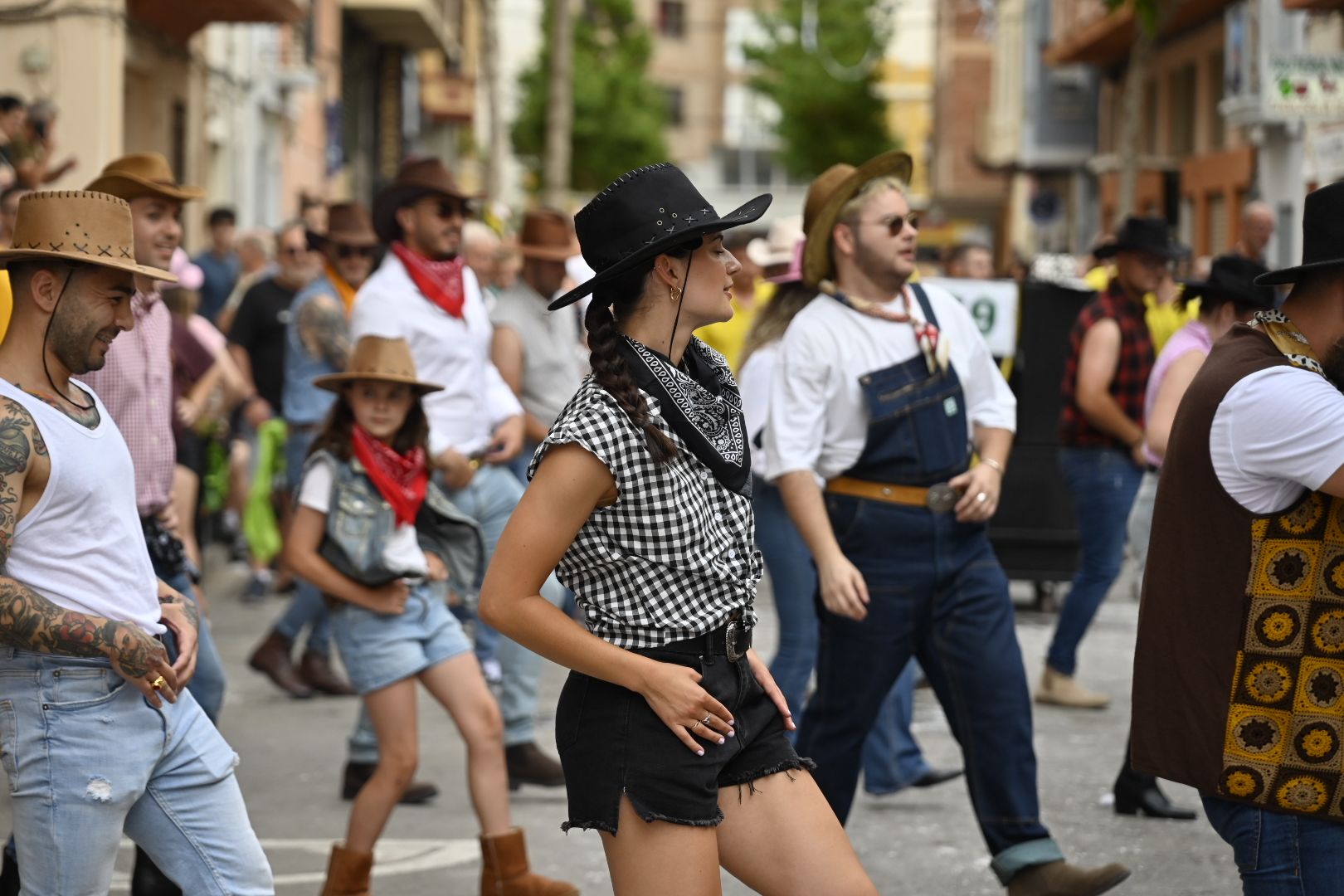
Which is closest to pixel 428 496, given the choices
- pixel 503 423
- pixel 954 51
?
pixel 503 423

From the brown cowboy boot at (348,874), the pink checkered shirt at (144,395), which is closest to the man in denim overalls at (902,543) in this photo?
the brown cowboy boot at (348,874)

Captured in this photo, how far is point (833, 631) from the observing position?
560 cm

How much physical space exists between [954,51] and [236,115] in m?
45.7

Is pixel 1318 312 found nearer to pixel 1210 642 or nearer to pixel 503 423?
pixel 1210 642

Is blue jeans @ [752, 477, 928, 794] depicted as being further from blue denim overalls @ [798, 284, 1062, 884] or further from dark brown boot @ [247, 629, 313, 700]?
dark brown boot @ [247, 629, 313, 700]

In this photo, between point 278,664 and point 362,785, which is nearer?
point 362,785

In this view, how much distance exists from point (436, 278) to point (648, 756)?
398cm

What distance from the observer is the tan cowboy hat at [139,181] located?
5773 mm

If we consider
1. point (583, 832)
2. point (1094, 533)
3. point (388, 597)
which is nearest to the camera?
point (388, 597)

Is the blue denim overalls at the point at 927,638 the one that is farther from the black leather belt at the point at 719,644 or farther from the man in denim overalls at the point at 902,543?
the black leather belt at the point at 719,644

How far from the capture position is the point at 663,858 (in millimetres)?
3648

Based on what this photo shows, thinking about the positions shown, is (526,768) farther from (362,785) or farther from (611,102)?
(611,102)

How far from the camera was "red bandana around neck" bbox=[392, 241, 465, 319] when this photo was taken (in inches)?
290

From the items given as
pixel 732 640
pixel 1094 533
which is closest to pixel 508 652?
pixel 1094 533
